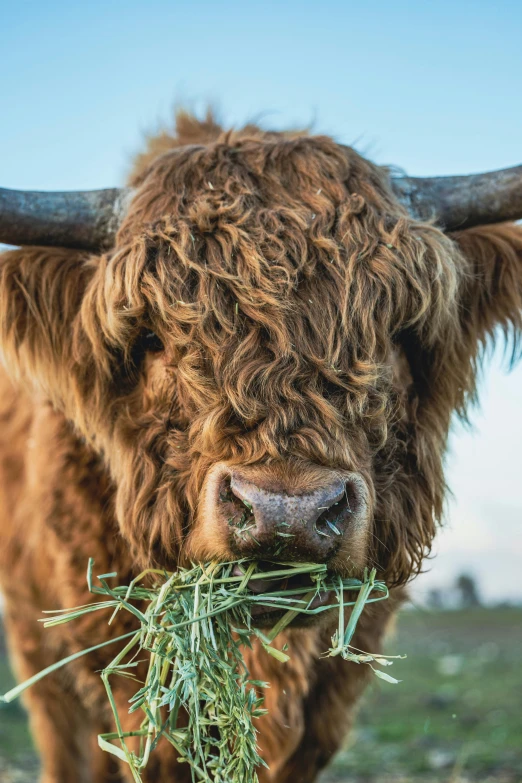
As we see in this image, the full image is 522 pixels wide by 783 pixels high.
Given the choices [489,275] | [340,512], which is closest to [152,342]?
[340,512]

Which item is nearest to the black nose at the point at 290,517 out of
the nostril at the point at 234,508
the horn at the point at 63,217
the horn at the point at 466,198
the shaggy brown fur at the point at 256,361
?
the nostril at the point at 234,508

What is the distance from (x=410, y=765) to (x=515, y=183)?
4024mm

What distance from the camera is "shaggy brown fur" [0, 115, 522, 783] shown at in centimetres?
278

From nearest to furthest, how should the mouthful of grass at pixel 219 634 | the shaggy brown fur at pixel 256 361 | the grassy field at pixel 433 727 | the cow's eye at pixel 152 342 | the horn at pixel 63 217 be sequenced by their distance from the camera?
the mouthful of grass at pixel 219 634, the shaggy brown fur at pixel 256 361, the cow's eye at pixel 152 342, the horn at pixel 63 217, the grassy field at pixel 433 727

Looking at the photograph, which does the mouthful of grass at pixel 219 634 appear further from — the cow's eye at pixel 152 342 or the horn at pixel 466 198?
the horn at pixel 466 198

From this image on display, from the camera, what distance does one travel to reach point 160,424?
3.02m

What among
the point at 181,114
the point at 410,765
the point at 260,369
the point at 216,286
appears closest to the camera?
the point at 260,369

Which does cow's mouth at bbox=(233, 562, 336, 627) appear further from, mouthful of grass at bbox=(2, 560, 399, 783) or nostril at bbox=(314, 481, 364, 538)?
nostril at bbox=(314, 481, 364, 538)

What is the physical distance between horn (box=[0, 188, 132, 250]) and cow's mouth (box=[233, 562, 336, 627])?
1.65m

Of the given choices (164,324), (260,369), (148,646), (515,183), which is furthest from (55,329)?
(515,183)

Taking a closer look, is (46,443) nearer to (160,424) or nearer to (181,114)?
(160,424)

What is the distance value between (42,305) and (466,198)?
185 centimetres

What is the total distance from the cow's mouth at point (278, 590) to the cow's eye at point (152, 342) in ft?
3.13

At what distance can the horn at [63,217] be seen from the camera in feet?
11.1
